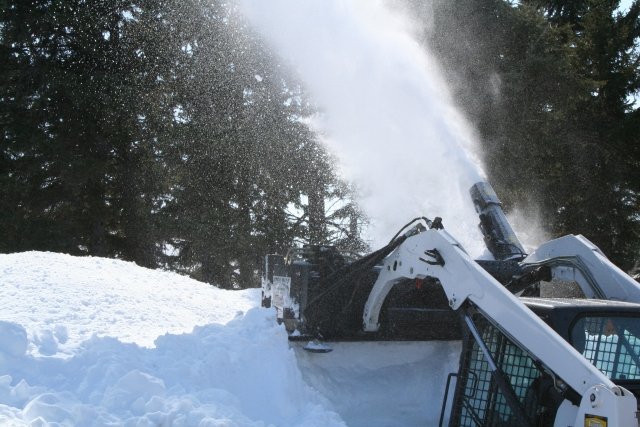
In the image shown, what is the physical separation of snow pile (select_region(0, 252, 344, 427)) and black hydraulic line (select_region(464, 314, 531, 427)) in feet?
3.93

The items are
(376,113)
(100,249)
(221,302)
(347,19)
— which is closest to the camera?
(221,302)

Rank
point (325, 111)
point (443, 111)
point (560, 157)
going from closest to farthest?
point (443, 111), point (325, 111), point (560, 157)

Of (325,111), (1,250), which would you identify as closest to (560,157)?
(325,111)

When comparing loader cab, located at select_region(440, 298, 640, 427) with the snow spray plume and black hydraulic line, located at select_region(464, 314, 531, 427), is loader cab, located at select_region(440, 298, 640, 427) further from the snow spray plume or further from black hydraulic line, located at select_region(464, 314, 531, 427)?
the snow spray plume

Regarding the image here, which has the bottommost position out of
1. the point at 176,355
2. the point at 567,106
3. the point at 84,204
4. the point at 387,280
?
the point at 176,355

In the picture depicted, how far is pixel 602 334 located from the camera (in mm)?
4102

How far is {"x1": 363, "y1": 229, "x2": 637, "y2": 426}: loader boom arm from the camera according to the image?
326 centimetres

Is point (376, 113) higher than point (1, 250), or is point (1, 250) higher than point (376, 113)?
point (376, 113)

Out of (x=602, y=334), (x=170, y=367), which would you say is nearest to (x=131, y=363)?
(x=170, y=367)

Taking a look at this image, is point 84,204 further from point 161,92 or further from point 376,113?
point 376,113

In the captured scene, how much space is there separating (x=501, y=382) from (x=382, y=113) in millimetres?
7802

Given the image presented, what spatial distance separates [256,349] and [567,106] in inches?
705

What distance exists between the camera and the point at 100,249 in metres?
19.5

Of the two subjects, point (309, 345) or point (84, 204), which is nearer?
point (309, 345)
